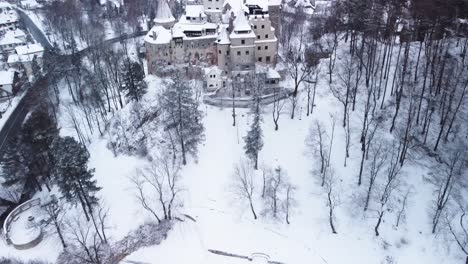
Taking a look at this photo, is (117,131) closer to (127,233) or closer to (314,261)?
(127,233)

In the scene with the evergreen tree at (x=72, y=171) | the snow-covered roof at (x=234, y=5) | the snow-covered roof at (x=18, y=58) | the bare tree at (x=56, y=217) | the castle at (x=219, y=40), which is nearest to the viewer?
the bare tree at (x=56, y=217)

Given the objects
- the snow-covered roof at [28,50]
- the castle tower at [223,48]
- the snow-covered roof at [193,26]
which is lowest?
the snow-covered roof at [28,50]

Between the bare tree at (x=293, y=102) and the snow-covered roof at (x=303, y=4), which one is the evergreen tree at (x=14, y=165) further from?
the snow-covered roof at (x=303, y=4)

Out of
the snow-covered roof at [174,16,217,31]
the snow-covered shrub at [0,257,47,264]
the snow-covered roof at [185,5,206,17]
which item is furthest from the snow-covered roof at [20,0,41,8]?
the snow-covered shrub at [0,257,47,264]

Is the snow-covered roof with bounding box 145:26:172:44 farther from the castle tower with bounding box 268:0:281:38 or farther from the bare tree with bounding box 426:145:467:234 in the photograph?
the bare tree with bounding box 426:145:467:234

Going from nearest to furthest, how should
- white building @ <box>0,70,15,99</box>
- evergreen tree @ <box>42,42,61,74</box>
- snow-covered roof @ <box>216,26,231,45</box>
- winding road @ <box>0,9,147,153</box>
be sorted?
snow-covered roof @ <box>216,26,231,45</box> < winding road @ <box>0,9,147,153</box> < evergreen tree @ <box>42,42,61,74</box> < white building @ <box>0,70,15,99</box>

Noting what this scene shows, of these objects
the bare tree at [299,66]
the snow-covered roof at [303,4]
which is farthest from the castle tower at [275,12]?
the snow-covered roof at [303,4]

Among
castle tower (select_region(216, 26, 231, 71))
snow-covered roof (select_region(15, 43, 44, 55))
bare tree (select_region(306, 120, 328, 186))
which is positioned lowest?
bare tree (select_region(306, 120, 328, 186))
